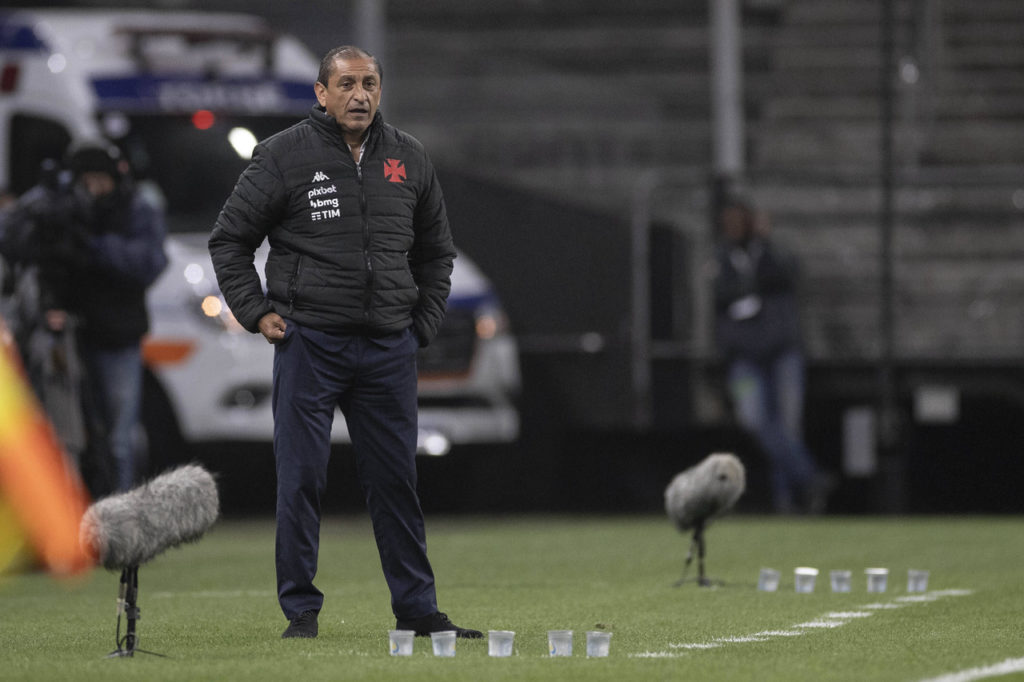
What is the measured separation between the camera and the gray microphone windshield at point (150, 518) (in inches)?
272

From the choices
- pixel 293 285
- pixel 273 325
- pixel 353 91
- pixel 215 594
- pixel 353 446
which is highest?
pixel 353 91

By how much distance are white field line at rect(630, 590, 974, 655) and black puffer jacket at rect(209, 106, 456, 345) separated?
1508 mm

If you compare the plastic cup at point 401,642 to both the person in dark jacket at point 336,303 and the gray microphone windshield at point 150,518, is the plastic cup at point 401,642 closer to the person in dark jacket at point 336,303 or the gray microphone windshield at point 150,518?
the person in dark jacket at point 336,303

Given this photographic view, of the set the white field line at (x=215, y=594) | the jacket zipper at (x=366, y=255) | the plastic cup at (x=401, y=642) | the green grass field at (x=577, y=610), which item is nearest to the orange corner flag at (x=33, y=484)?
the green grass field at (x=577, y=610)

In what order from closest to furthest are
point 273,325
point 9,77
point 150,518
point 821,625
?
point 150,518 → point 273,325 → point 821,625 → point 9,77

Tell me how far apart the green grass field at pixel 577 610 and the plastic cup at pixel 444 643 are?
0.05 metres

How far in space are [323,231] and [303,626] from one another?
4.61ft

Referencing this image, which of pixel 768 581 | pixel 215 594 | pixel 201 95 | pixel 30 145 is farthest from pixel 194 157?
pixel 768 581

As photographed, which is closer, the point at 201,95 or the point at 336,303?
the point at 336,303

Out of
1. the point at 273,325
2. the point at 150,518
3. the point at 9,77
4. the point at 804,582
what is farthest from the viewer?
the point at 9,77

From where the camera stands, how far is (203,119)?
14.7 metres

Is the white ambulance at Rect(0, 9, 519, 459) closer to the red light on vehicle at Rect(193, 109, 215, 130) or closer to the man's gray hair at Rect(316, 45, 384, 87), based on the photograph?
the red light on vehicle at Rect(193, 109, 215, 130)

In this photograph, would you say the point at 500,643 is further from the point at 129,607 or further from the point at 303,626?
the point at 129,607

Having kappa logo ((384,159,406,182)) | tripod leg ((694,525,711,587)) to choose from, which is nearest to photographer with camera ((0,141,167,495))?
tripod leg ((694,525,711,587))
